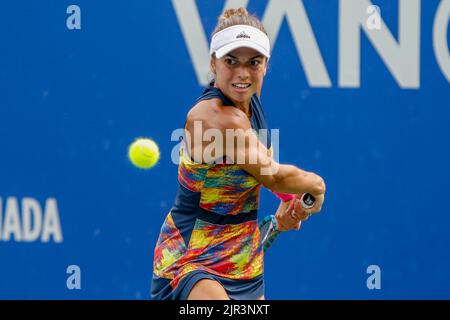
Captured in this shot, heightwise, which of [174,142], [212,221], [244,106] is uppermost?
[174,142]

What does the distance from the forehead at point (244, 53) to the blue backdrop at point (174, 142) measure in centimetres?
147

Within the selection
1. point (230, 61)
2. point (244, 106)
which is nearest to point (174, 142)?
point (244, 106)

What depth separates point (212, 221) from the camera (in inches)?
133

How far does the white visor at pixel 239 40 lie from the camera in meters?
3.23

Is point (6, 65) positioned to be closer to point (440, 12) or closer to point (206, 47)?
point (206, 47)

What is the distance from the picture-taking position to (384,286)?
4961 mm

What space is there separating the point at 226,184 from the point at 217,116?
0.92 feet

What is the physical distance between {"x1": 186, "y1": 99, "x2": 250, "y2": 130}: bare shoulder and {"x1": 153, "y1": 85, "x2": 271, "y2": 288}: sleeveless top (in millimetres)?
49

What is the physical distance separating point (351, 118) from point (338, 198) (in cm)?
44

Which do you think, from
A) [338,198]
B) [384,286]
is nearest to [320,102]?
[338,198]

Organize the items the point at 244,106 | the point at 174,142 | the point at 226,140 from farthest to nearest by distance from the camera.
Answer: the point at 174,142 → the point at 244,106 → the point at 226,140

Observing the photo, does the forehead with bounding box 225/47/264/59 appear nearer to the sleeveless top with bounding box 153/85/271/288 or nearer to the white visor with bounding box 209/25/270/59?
the white visor with bounding box 209/25/270/59

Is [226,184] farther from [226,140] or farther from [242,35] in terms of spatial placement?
[242,35]

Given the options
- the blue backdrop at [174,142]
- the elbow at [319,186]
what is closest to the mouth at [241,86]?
the elbow at [319,186]
